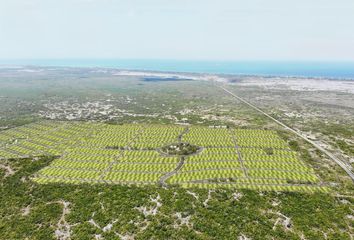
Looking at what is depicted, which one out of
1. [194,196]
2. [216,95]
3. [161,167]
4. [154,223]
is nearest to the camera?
[154,223]

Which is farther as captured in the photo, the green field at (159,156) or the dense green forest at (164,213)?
the green field at (159,156)

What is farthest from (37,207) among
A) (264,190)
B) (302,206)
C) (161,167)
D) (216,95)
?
(216,95)

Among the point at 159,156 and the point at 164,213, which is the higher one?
the point at 159,156

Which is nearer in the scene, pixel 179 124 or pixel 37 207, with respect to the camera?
pixel 37 207

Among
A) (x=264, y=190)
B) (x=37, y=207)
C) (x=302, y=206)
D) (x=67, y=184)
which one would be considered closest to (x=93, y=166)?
(x=67, y=184)

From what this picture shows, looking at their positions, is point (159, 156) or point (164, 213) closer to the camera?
point (164, 213)

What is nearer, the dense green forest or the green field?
the dense green forest

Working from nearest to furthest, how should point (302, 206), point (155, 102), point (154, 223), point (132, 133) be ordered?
1. point (154, 223)
2. point (302, 206)
3. point (132, 133)
4. point (155, 102)

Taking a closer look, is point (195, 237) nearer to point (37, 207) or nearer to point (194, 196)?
point (194, 196)
